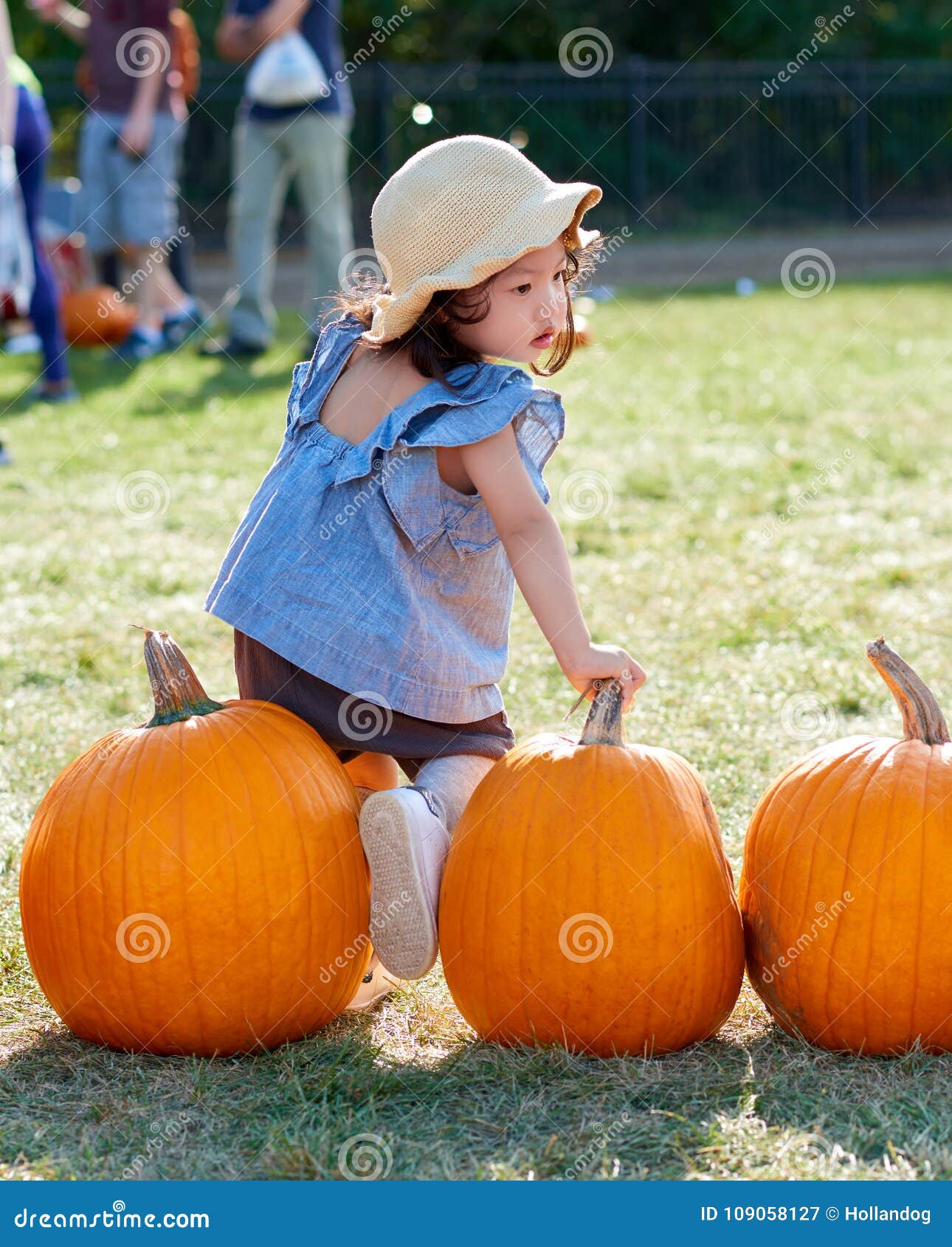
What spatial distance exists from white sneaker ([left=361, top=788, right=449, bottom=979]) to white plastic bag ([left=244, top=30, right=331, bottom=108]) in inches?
268

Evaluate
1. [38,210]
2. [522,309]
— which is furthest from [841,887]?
[38,210]

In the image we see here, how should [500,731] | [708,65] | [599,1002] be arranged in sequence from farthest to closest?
1. [708,65]
2. [500,731]
3. [599,1002]

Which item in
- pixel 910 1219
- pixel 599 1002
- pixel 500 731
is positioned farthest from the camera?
pixel 500 731

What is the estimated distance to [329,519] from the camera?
2.55 metres

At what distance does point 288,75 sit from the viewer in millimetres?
8344

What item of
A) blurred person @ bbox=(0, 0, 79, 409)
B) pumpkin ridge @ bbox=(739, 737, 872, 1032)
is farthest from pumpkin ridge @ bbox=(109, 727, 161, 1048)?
blurred person @ bbox=(0, 0, 79, 409)

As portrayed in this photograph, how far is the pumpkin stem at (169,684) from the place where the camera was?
2461mm

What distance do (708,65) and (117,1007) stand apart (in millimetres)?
18070

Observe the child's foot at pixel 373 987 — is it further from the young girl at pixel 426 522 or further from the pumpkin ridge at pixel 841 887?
the pumpkin ridge at pixel 841 887

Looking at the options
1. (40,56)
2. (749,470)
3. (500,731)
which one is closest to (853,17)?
(40,56)

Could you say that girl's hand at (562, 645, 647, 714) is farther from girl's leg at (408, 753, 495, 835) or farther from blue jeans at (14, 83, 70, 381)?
blue jeans at (14, 83, 70, 381)

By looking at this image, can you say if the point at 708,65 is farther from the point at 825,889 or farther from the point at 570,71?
the point at 825,889

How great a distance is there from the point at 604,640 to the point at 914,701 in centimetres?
202

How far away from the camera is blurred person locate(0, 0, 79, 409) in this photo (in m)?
7.13
